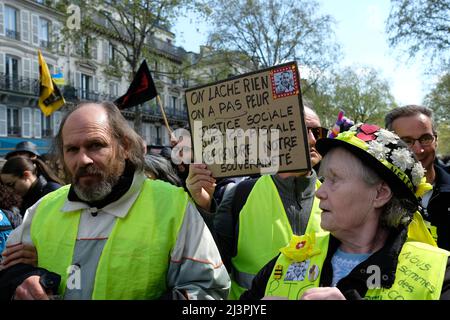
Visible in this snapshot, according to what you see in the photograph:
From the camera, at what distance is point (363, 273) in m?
1.86

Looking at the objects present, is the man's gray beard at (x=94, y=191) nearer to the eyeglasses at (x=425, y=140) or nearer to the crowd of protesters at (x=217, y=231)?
the crowd of protesters at (x=217, y=231)

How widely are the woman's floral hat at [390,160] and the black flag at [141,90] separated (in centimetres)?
472

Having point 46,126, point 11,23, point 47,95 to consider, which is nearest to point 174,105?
point 46,126

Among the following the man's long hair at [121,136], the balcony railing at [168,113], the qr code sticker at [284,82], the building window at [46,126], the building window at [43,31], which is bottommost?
the man's long hair at [121,136]

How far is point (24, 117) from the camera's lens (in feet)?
106

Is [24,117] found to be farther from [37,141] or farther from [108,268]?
[108,268]

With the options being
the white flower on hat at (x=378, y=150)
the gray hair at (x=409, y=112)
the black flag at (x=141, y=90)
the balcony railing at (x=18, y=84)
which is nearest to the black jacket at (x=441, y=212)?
the gray hair at (x=409, y=112)

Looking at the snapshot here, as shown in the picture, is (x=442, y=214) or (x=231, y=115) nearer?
(x=231, y=115)

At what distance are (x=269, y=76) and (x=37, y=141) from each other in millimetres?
31101

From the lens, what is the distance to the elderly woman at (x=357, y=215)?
6.40 ft

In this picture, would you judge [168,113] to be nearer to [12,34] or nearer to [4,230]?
[12,34]

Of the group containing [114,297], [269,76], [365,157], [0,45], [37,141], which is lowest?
[114,297]

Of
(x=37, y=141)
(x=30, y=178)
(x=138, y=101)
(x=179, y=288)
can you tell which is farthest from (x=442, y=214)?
(x=37, y=141)

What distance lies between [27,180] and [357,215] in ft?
13.0
